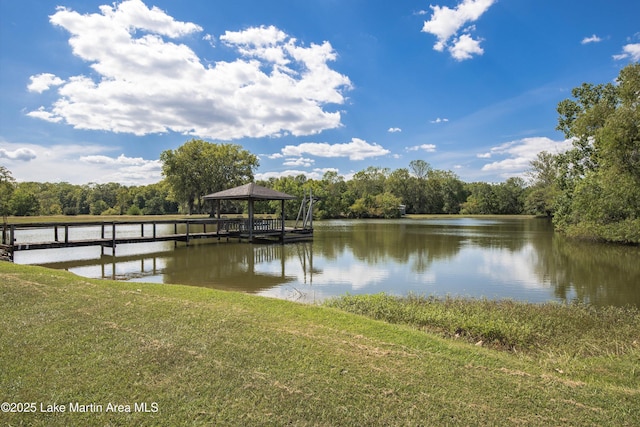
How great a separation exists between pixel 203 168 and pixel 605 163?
42.6 m

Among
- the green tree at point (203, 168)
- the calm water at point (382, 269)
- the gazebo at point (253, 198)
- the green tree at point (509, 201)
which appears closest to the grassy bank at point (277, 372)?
the calm water at point (382, 269)

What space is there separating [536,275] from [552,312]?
5.54 m

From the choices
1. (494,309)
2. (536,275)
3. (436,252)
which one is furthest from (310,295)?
(436,252)

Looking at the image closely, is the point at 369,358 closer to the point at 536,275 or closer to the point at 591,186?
the point at 536,275

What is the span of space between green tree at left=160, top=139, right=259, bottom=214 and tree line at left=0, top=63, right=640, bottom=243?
0.13m

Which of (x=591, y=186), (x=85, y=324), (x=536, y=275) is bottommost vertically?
(x=536, y=275)

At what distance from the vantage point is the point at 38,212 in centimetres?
5169

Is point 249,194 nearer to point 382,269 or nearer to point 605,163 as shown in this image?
point 382,269

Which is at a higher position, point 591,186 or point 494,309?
point 591,186

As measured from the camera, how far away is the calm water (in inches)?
398

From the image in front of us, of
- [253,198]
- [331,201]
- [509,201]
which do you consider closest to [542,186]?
[509,201]

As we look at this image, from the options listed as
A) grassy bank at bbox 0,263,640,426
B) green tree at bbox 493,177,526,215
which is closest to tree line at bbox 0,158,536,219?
green tree at bbox 493,177,526,215

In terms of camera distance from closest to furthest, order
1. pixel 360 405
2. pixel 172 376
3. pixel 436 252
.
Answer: pixel 360 405
pixel 172 376
pixel 436 252

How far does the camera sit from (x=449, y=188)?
79625mm
